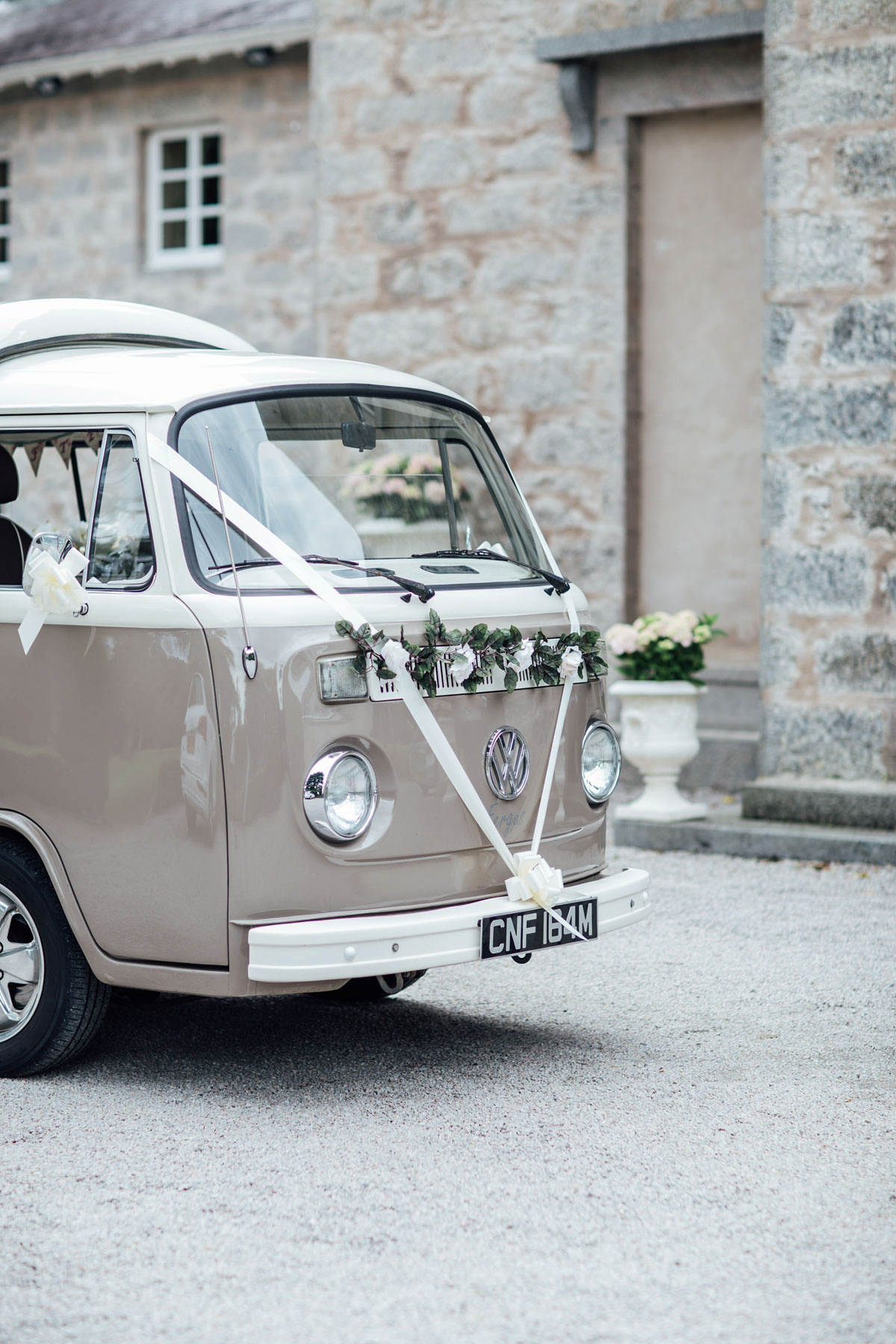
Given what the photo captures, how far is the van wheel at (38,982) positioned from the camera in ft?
16.3

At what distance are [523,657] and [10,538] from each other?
5.82ft

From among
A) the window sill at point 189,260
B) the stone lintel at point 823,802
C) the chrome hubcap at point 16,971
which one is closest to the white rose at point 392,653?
the chrome hubcap at point 16,971

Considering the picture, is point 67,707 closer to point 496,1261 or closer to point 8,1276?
point 8,1276

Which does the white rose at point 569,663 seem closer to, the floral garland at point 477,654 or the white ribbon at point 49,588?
the floral garland at point 477,654

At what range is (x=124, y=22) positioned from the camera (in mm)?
17375

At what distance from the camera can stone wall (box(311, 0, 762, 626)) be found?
11031 millimetres

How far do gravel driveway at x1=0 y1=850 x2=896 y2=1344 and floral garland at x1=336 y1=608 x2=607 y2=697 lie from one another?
1.18 metres

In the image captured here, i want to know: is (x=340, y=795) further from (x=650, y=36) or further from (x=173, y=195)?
(x=173, y=195)

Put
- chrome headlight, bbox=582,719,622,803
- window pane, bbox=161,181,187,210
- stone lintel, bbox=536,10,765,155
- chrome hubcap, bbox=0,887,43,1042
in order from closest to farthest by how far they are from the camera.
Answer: chrome hubcap, bbox=0,887,43,1042 → chrome headlight, bbox=582,719,622,803 → stone lintel, bbox=536,10,765,155 → window pane, bbox=161,181,187,210

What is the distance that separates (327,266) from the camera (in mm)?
11945

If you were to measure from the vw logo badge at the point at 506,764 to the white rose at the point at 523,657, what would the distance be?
19 cm

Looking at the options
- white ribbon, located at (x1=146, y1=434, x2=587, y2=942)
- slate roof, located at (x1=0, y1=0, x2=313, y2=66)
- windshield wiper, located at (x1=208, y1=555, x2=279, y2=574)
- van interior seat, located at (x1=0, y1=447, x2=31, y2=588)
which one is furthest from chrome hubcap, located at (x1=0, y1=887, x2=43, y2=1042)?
slate roof, located at (x1=0, y1=0, x2=313, y2=66)

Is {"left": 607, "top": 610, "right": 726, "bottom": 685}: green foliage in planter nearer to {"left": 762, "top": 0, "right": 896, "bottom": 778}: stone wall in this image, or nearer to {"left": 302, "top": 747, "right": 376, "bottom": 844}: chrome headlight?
{"left": 762, "top": 0, "right": 896, "bottom": 778}: stone wall

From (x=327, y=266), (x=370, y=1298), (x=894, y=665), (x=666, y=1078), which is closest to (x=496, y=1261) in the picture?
(x=370, y=1298)
